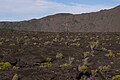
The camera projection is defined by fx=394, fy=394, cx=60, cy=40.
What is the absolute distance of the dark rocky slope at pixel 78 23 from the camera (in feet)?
381

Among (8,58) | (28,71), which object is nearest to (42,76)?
(28,71)

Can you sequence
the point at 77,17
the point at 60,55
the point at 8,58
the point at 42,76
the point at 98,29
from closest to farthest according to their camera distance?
1. the point at 42,76
2. the point at 8,58
3. the point at 60,55
4. the point at 98,29
5. the point at 77,17

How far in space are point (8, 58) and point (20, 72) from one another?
7.33 metres

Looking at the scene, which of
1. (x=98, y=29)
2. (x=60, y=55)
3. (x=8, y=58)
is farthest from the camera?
(x=98, y=29)

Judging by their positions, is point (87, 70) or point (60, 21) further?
point (60, 21)

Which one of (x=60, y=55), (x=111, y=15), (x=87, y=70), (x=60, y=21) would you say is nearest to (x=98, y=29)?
(x=111, y=15)

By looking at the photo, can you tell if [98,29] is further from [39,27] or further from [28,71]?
[28,71]

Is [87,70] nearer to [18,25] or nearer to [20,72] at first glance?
[20,72]

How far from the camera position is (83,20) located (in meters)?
121

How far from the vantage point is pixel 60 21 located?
125125 millimetres

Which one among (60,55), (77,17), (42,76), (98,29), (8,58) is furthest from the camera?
(77,17)

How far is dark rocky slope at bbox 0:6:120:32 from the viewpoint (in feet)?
381

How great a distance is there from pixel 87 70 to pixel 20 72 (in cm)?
278

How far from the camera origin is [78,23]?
398 ft
